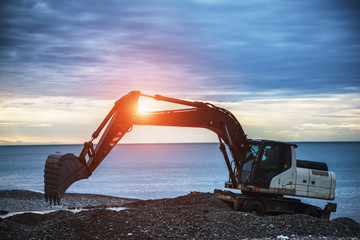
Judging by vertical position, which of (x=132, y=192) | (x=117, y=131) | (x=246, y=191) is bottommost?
(x=132, y=192)

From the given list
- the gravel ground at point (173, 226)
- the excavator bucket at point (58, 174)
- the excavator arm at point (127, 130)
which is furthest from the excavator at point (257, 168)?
the excavator bucket at point (58, 174)

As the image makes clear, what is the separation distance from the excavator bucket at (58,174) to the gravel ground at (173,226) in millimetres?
1129

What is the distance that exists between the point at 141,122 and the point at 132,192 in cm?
2975

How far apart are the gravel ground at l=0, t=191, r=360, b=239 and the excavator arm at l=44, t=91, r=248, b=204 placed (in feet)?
3.77

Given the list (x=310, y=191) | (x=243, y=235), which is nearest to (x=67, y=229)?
(x=243, y=235)

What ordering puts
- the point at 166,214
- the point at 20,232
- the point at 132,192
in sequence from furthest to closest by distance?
the point at 132,192 → the point at 166,214 → the point at 20,232

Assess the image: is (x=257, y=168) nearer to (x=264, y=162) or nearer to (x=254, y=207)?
(x=264, y=162)

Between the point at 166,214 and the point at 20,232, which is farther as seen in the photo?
the point at 166,214

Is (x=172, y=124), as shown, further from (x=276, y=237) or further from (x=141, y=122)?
(x=276, y=237)

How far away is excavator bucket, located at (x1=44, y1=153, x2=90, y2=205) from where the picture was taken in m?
12.2

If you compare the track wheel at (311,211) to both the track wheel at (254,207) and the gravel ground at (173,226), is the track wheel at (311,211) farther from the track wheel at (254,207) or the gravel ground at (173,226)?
the track wheel at (254,207)

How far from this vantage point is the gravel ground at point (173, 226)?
12344mm

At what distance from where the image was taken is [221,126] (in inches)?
661

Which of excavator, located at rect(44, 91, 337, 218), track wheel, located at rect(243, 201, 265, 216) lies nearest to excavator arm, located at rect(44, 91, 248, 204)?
excavator, located at rect(44, 91, 337, 218)
